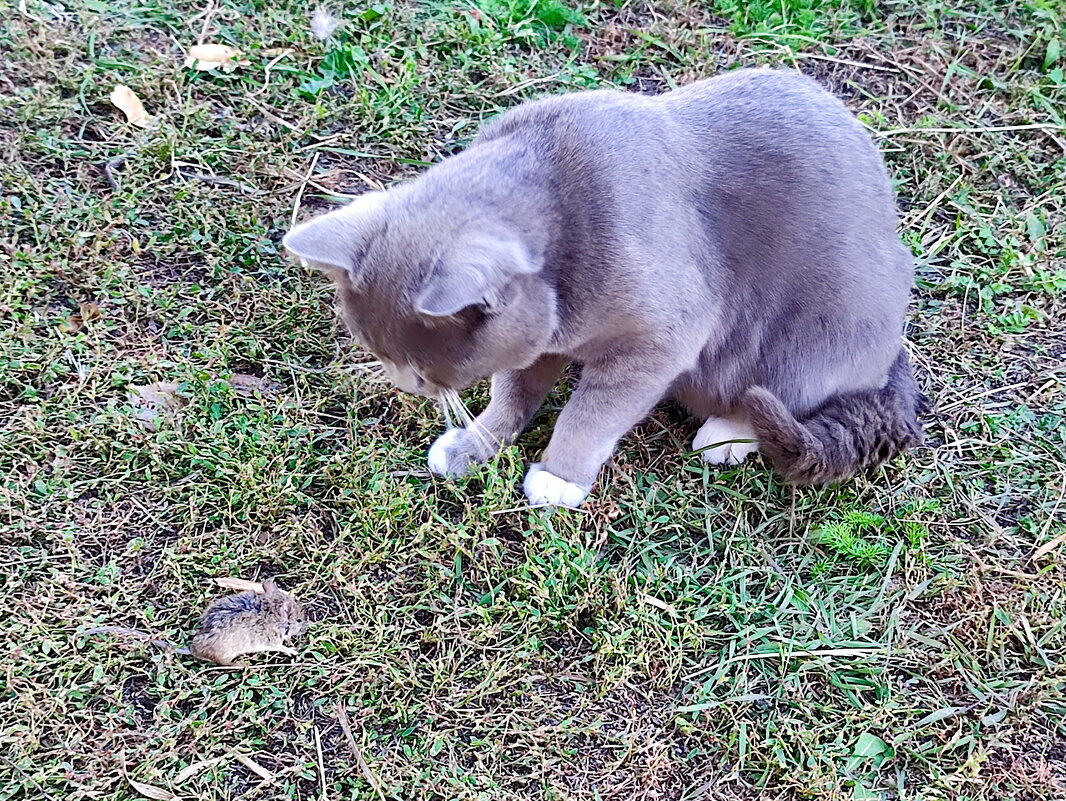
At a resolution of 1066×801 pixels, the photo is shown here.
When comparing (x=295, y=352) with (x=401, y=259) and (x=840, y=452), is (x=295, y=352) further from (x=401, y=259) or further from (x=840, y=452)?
(x=840, y=452)

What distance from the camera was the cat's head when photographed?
1858mm

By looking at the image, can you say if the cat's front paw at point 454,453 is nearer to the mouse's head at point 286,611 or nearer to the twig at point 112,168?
the mouse's head at point 286,611

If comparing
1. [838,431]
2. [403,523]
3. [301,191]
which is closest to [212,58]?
[301,191]

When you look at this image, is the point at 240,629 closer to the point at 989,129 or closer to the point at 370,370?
the point at 370,370

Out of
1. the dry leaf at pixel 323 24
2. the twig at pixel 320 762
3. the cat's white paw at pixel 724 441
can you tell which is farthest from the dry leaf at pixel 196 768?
the dry leaf at pixel 323 24

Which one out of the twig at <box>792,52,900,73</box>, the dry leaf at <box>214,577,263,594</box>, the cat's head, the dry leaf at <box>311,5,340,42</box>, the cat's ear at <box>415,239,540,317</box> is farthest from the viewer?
the twig at <box>792,52,900,73</box>

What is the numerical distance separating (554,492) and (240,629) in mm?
851

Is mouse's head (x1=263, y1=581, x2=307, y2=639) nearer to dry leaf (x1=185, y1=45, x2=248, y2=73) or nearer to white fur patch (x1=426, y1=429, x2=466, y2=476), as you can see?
white fur patch (x1=426, y1=429, x2=466, y2=476)

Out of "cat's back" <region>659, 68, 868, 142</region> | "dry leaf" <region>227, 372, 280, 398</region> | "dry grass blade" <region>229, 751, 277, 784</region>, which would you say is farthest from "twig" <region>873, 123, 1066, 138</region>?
Result: "dry grass blade" <region>229, 751, 277, 784</region>

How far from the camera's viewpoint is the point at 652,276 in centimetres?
213

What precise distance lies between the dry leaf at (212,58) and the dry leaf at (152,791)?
2.39 metres

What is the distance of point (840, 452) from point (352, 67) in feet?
7.23

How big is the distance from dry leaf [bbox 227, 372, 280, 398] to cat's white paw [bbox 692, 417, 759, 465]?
1239 mm

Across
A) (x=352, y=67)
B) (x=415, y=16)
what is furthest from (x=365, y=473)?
(x=415, y=16)
